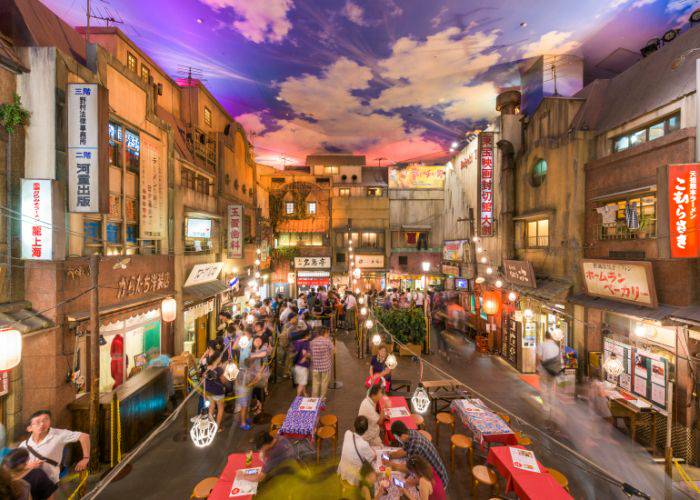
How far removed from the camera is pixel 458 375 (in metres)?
12.3

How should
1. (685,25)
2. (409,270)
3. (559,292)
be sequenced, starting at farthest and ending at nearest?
1. (409,270)
2. (685,25)
3. (559,292)

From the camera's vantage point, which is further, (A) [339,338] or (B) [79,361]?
(A) [339,338]

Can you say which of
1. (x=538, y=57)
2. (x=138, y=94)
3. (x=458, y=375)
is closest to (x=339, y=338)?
(x=458, y=375)

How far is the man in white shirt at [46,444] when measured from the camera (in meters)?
4.78

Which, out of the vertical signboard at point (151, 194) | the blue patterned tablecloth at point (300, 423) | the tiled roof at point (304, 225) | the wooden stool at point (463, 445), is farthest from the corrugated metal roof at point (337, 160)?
the wooden stool at point (463, 445)

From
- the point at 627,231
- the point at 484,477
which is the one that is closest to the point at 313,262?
the point at 627,231

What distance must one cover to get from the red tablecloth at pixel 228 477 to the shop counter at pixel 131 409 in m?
3.66

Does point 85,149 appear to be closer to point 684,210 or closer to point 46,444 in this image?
point 46,444

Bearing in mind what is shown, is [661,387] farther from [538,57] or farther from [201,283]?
[201,283]

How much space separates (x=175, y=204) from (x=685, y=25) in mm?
21673

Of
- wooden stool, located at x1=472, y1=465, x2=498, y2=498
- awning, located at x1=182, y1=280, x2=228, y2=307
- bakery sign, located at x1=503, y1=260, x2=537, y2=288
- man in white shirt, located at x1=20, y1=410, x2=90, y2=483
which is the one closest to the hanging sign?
awning, located at x1=182, y1=280, x2=228, y2=307

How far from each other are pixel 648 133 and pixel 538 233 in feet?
16.3

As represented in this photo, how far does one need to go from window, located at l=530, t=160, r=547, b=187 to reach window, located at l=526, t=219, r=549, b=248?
1638mm

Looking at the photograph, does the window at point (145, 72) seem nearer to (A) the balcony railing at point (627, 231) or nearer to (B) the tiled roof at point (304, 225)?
(B) the tiled roof at point (304, 225)
